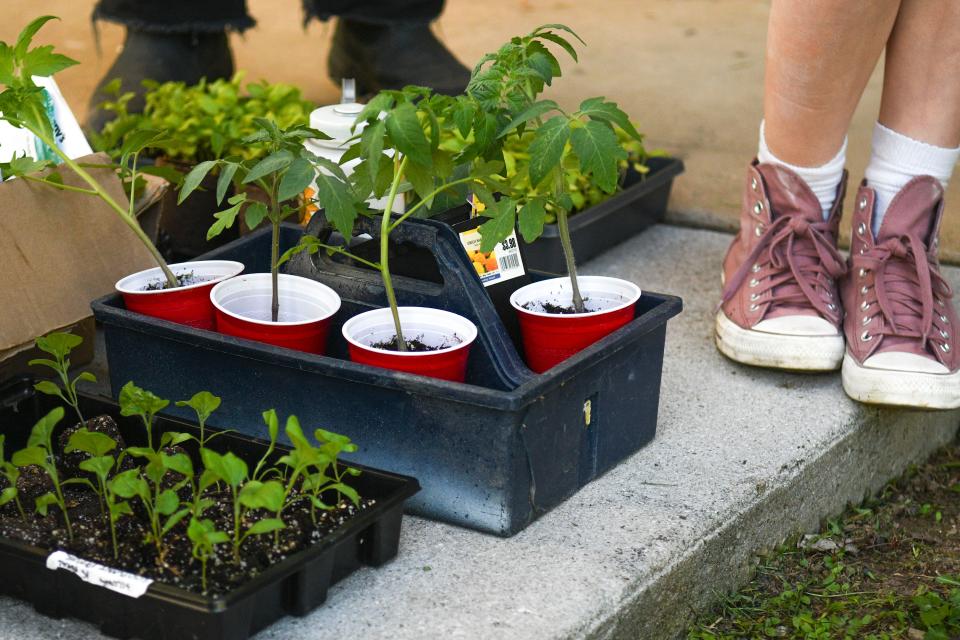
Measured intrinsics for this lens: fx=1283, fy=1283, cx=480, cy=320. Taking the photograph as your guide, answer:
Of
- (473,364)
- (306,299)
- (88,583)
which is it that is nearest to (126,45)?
(306,299)

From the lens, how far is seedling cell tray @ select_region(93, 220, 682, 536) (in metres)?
1.49

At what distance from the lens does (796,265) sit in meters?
2.01

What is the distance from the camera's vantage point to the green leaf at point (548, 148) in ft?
4.84

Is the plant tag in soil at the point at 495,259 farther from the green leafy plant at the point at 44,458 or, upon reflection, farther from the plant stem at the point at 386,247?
the green leafy plant at the point at 44,458

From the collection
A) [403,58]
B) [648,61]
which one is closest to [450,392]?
[403,58]

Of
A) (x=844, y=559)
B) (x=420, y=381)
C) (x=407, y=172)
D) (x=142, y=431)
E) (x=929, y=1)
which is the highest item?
(x=929, y=1)

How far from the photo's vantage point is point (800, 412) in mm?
1890

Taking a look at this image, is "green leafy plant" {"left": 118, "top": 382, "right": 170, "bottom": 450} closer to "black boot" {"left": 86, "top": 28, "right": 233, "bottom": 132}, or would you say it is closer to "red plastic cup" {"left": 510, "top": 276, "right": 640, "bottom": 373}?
"red plastic cup" {"left": 510, "top": 276, "right": 640, "bottom": 373}

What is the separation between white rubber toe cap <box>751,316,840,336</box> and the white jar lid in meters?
0.70

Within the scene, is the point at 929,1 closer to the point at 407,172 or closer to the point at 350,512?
the point at 407,172

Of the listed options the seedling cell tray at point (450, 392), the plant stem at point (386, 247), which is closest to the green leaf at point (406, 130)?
the plant stem at point (386, 247)

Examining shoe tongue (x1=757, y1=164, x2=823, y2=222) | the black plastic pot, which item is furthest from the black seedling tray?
the black plastic pot

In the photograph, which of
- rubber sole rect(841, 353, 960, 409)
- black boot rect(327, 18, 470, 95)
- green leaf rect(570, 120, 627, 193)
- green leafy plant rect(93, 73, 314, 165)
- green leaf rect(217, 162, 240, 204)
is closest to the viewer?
green leaf rect(570, 120, 627, 193)

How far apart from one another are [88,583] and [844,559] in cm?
105
